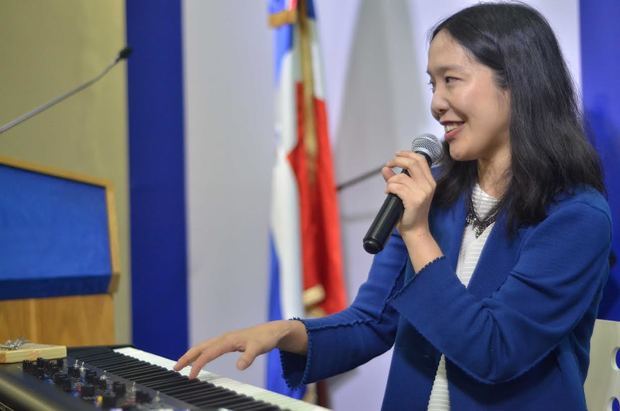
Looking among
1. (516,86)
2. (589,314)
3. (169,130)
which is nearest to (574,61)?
(516,86)

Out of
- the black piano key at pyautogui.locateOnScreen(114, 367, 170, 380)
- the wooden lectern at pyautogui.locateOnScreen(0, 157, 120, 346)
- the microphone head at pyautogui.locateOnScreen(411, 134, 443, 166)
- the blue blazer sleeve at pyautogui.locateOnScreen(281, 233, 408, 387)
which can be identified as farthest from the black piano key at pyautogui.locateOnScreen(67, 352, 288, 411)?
the microphone head at pyautogui.locateOnScreen(411, 134, 443, 166)

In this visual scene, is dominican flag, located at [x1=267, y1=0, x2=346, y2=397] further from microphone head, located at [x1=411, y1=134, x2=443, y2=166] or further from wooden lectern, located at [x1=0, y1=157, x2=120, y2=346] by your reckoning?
microphone head, located at [x1=411, y1=134, x2=443, y2=166]

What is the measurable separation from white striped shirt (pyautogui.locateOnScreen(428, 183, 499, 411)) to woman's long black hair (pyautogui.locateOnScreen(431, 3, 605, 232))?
2.7 inches

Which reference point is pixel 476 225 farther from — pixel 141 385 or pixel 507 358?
pixel 141 385

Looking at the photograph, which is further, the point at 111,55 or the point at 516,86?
the point at 111,55

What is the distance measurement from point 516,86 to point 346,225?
1467mm

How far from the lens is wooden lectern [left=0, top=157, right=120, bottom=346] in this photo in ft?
5.29

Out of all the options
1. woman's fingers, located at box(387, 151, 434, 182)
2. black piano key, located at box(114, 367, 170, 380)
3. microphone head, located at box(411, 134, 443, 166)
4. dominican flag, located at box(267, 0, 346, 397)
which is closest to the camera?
black piano key, located at box(114, 367, 170, 380)

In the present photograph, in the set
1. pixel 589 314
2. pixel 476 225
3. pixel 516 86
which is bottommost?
pixel 589 314

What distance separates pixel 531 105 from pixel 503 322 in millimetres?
422

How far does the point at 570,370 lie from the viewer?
1197 millimetres

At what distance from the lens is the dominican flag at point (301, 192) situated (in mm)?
2555

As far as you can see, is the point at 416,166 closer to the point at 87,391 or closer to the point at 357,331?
the point at 357,331

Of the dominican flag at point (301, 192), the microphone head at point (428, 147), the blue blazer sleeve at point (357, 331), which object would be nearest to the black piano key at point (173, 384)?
the blue blazer sleeve at point (357, 331)
